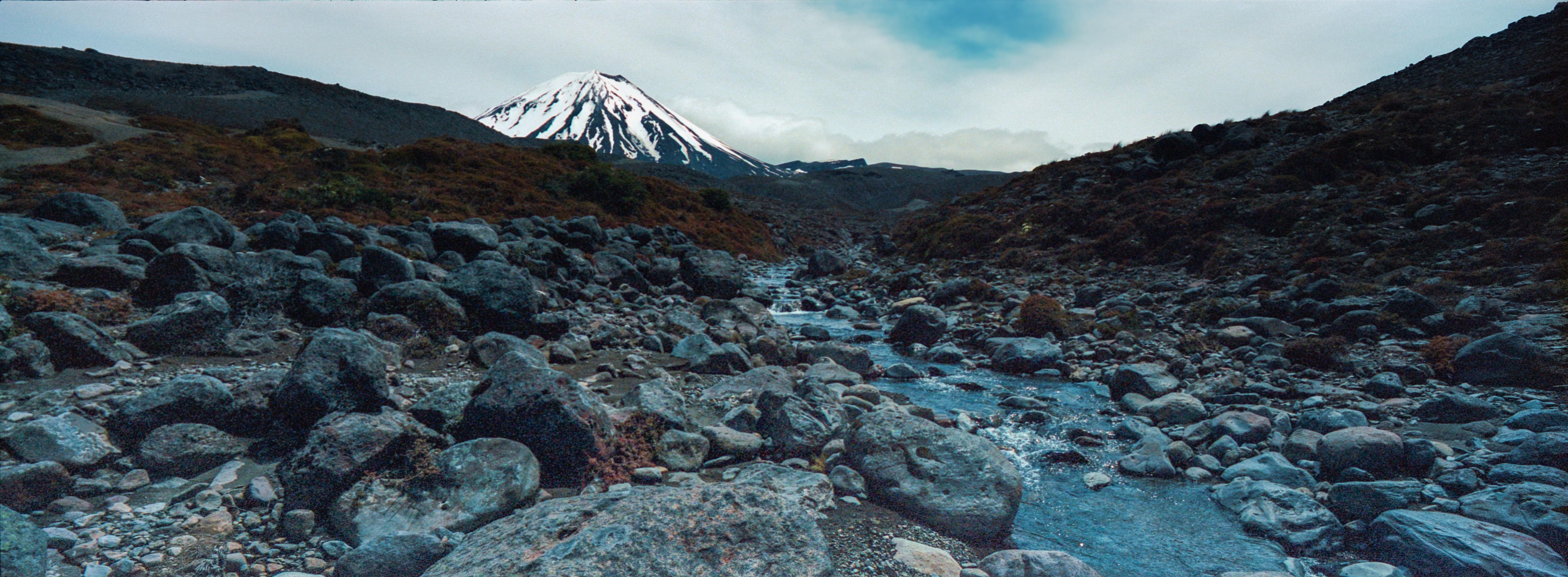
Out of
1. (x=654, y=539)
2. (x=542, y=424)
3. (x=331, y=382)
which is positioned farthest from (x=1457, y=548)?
(x=331, y=382)

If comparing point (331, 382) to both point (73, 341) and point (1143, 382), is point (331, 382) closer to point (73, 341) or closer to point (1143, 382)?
point (73, 341)

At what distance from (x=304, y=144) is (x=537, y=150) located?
11731mm

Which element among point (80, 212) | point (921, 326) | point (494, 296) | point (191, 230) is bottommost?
point (921, 326)

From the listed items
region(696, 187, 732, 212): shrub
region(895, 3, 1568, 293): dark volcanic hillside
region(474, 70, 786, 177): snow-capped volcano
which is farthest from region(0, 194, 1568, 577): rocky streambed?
region(474, 70, 786, 177): snow-capped volcano

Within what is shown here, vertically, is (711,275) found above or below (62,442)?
above

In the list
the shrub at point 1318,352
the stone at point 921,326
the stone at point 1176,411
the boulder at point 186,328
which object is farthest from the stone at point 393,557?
the shrub at point 1318,352

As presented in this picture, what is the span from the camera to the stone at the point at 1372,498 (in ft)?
15.6

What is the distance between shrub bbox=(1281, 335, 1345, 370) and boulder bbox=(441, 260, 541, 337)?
12.9 metres

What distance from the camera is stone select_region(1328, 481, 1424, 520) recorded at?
15.6 ft

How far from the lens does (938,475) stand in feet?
17.1

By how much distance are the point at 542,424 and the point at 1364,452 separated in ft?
25.8

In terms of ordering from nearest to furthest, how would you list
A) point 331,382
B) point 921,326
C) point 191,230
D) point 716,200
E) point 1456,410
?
1. point 331,382
2. point 1456,410
3. point 191,230
4. point 921,326
5. point 716,200

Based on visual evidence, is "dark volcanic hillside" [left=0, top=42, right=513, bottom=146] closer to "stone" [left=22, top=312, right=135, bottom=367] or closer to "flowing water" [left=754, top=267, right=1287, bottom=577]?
"stone" [left=22, top=312, right=135, bottom=367]

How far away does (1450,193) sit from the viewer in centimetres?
1428
